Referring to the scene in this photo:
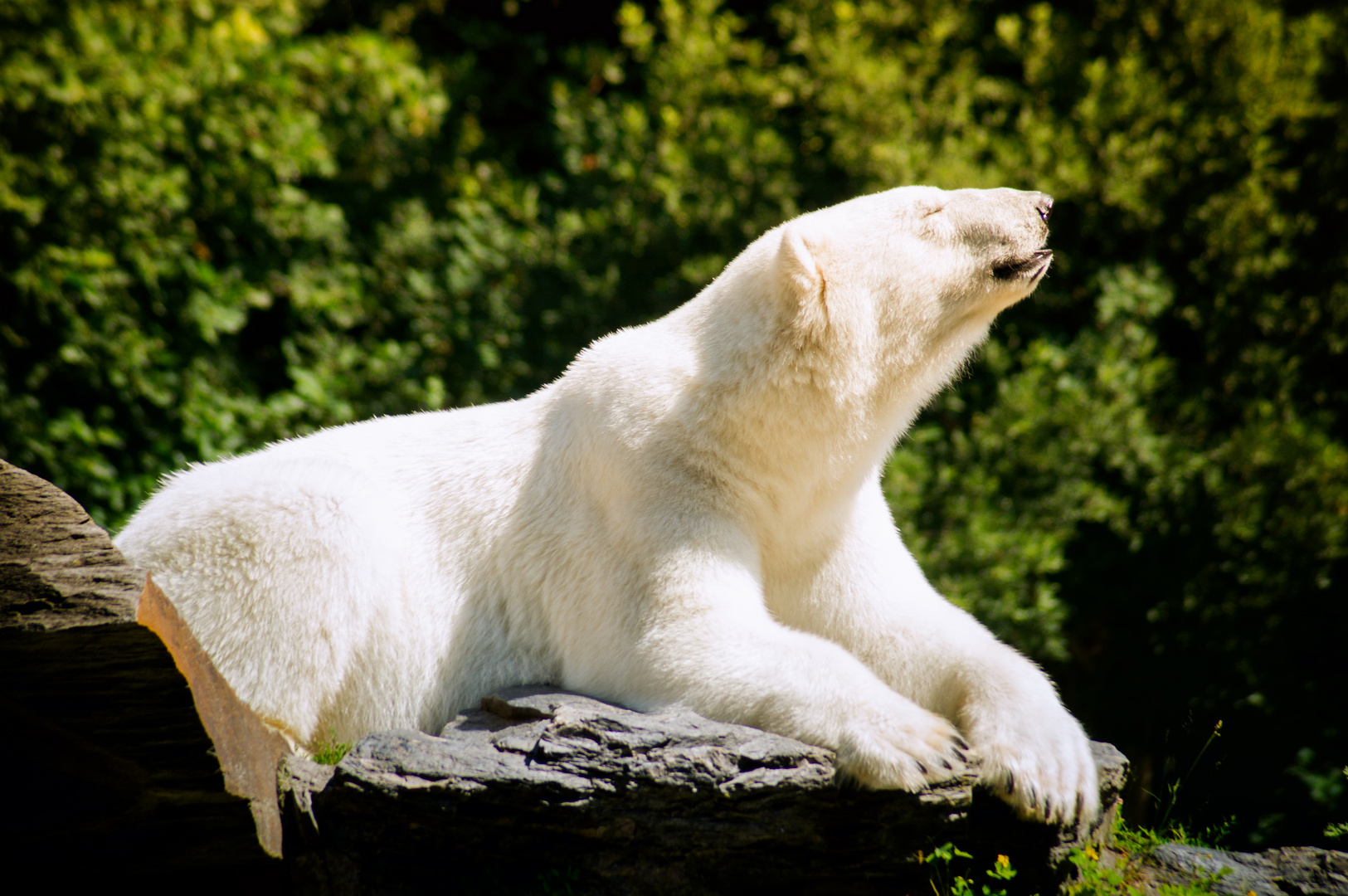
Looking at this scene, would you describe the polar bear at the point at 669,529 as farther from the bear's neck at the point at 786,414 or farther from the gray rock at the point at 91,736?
the gray rock at the point at 91,736

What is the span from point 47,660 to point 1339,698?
5.87m

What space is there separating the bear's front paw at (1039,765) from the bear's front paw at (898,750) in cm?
10

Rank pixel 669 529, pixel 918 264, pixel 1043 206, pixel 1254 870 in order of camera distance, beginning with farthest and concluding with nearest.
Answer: pixel 1043 206 → pixel 918 264 → pixel 669 529 → pixel 1254 870

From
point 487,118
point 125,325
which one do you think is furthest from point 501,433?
point 487,118

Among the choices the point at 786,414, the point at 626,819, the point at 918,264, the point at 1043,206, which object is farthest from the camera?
the point at 1043,206

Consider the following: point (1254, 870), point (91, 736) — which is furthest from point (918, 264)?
point (91, 736)

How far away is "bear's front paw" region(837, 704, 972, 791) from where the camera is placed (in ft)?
7.32

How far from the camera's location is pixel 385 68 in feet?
24.5

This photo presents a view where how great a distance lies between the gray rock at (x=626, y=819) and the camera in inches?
90.7

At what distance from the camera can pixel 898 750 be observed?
7.40ft

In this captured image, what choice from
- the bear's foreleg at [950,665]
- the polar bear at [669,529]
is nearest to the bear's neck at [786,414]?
the polar bear at [669,529]

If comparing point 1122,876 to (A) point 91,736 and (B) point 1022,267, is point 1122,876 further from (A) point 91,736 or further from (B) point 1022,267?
(A) point 91,736

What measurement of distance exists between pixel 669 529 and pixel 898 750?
84cm

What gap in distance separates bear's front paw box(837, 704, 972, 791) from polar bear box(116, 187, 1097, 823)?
0.47 feet
